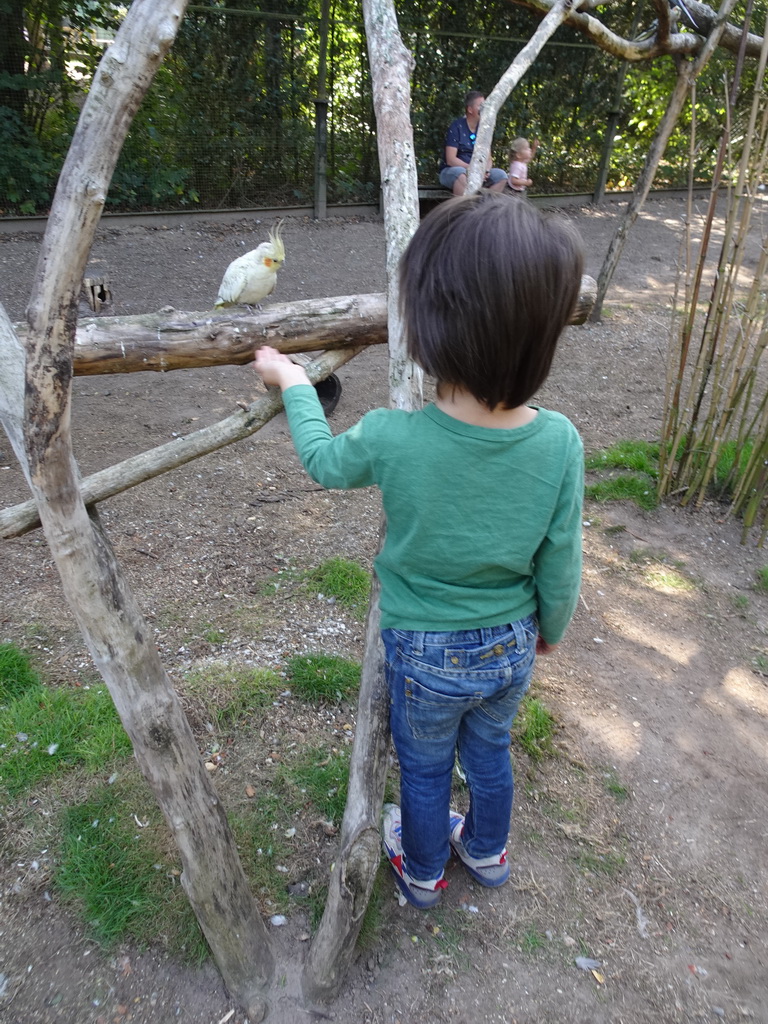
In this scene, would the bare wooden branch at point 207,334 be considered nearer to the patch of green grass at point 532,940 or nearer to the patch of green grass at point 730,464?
the patch of green grass at point 532,940

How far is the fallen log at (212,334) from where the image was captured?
2.26 meters

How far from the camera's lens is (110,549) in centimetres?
165

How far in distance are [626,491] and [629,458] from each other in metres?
0.35

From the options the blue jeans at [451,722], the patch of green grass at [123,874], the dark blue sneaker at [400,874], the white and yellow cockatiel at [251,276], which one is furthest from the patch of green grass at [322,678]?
the white and yellow cockatiel at [251,276]

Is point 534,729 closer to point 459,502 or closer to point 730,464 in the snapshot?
point 459,502

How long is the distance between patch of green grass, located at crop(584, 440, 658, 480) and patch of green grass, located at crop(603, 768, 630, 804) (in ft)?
7.43

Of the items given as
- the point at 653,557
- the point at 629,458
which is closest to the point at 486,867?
the point at 653,557

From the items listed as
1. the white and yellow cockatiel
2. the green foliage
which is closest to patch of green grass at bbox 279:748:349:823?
the white and yellow cockatiel

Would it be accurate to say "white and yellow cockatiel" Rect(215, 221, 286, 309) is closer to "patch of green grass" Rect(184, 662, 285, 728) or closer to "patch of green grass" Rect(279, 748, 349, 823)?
"patch of green grass" Rect(184, 662, 285, 728)

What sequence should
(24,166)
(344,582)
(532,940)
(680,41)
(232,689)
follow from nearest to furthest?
1. (532,940)
2. (232,689)
3. (344,582)
4. (680,41)
5. (24,166)

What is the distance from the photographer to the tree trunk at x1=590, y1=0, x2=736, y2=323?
16.3 feet

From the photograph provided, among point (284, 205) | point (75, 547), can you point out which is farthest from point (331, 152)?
point (75, 547)

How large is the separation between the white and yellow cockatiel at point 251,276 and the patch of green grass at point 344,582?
49.2 inches

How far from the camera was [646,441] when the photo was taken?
489 centimetres
